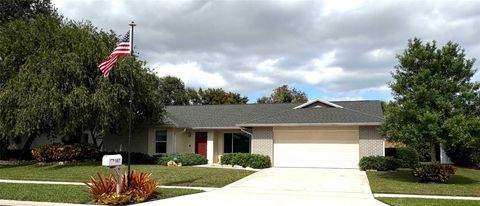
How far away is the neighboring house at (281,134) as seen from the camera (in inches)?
974

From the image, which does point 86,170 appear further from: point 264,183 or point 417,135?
point 417,135

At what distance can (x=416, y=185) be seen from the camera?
1730 cm

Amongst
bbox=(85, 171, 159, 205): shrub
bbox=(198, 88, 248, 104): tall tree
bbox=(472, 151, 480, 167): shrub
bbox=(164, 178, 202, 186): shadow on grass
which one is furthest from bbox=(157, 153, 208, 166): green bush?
bbox=(198, 88, 248, 104): tall tree

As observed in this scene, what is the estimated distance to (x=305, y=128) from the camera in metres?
25.7

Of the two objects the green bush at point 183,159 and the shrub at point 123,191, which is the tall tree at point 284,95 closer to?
the green bush at point 183,159

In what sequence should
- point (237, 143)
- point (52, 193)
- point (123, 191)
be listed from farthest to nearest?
point (237, 143) < point (52, 193) < point (123, 191)

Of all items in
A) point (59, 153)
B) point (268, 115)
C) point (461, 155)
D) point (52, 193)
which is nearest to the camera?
point (52, 193)

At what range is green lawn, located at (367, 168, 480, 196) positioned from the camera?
15508mm

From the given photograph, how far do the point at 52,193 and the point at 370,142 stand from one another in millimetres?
15897

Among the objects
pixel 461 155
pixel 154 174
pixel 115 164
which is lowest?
pixel 154 174

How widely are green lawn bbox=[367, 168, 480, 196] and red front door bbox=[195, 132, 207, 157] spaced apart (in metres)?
11.7

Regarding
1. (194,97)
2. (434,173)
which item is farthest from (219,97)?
(434,173)

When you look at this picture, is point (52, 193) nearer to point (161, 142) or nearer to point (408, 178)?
point (408, 178)

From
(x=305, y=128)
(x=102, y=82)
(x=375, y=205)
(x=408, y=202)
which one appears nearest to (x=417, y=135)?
(x=408, y=202)
